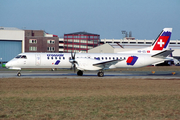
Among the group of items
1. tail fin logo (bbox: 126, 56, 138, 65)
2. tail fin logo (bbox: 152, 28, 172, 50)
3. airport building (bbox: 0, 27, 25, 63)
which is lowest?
tail fin logo (bbox: 126, 56, 138, 65)

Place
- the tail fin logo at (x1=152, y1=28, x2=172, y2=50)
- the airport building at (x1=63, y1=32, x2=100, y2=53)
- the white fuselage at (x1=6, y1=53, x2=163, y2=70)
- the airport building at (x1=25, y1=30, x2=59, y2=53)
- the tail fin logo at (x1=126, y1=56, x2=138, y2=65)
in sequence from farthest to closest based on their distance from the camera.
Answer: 1. the airport building at (x1=63, y1=32, x2=100, y2=53)
2. the airport building at (x1=25, y1=30, x2=59, y2=53)
3. the tail fin logo at (x1=152, y1=28, x2=172, y2=50)
4. the tail fin logo at (x1=126, y1=56, x2=138, y2=65)
5. the white fuselage at (x1=6, y1=53, x2=163, y2=70)

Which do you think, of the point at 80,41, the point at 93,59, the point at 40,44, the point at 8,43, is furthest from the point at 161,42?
the point at 80,41

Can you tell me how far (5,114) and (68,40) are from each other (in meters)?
112

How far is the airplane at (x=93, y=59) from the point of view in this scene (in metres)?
31.0

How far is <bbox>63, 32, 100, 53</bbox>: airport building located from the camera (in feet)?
395

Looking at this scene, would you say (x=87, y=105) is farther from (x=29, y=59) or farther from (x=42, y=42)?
(x=42, y=42)

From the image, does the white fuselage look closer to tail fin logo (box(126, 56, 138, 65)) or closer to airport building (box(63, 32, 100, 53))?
tail fin logo (box(126, 56, 138, 65))

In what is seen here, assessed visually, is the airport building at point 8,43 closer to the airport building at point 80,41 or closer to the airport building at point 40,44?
the airport building at point 40,44

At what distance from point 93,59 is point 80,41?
9062 cm

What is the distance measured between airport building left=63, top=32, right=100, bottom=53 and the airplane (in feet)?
279

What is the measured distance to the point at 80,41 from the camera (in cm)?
12181

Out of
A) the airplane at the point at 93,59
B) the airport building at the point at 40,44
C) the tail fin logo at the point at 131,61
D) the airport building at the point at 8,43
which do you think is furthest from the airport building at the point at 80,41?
the tail fin logo at the point at 131,61

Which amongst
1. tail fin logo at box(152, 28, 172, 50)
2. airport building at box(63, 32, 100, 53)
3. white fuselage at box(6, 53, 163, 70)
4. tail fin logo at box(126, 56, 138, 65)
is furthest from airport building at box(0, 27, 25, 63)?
tail fin logo at box(152, 28, 172, 50)

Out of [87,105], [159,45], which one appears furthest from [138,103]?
[159,45]
